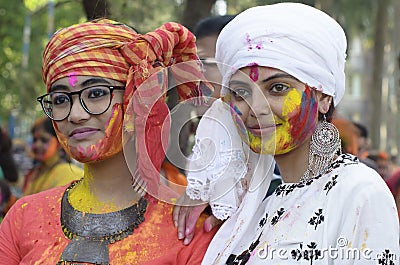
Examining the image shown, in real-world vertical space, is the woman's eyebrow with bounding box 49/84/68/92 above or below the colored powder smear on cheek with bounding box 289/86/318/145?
below

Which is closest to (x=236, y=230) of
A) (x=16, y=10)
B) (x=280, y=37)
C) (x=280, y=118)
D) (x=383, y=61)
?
(x=280, y=118)

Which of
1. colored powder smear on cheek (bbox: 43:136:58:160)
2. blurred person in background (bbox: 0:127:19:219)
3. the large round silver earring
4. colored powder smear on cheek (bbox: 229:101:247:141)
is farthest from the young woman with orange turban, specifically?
blurred person in background (bbox: 0:127:19:219)

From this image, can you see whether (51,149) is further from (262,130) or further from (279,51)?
(279,51)

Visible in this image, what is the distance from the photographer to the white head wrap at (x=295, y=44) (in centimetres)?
286

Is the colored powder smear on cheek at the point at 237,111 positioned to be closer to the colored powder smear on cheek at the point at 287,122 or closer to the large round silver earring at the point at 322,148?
the colored powder smear on cheek at the point at 287,122

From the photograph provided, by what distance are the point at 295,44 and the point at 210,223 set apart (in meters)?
0.83

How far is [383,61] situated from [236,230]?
18801mm

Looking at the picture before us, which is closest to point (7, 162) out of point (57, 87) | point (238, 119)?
point (57, 87)

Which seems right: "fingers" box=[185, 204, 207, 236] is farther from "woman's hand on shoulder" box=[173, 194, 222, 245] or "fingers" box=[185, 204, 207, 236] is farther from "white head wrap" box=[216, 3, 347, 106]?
"white head wrap" box=[216, 3, 347, 106]

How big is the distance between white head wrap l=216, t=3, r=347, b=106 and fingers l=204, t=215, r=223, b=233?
634 millimetres

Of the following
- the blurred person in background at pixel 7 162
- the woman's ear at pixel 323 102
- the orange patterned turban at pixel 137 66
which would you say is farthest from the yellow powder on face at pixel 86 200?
the blurred person in background at pixel 7 162

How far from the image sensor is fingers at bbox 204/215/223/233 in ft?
10.3

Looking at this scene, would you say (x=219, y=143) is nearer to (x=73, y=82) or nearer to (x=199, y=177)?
(x=199, y=177)

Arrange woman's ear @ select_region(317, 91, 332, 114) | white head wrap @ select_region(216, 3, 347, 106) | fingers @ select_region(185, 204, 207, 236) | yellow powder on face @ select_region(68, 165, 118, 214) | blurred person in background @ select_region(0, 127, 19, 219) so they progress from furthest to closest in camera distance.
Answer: blurred person in background @ select_region(0, 127, 19, 219) < yellow powder on face @ select_region(68, 165, 118, 214) < fingers @ select_region(185, 204, 207, 236) < woman's ear @ select_region(317, 91, 332, 114) < white head wrap @ select_region(216, 3, 347, 106)
